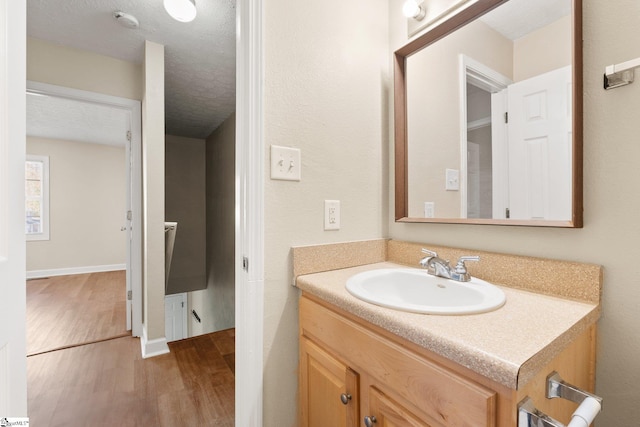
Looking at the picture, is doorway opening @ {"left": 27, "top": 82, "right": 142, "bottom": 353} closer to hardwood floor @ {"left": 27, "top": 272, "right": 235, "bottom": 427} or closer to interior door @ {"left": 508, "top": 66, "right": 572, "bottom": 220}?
hardwood floor @ {"left": 27, "top": 272, "right": 235, "bottom": 427}

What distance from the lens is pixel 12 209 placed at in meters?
0.64

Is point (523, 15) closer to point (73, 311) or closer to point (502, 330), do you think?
point (502, 330)

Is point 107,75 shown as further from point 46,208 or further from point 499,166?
point 46,208

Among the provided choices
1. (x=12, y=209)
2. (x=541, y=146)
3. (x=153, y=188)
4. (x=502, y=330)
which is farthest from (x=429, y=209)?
(x=153, y=188)

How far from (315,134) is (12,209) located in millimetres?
895

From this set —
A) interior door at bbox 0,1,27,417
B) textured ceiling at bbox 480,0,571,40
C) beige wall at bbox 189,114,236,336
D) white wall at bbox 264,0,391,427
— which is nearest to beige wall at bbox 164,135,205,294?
beige wall at bbox 189,114,236,336

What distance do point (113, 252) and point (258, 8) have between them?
588 centimetres

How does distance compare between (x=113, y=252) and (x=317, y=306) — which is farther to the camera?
(x=113, y=252)

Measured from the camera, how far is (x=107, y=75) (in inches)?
93.9

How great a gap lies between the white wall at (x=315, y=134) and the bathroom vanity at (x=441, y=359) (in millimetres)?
149

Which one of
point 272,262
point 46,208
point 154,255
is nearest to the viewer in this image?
point 272,262

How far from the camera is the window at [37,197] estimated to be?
15.5 feet

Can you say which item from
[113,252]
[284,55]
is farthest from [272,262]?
[113,252]

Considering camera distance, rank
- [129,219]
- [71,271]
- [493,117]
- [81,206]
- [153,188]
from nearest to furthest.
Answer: [493,117] < [153,188] < [129,219] < [71,271] < [81,206]
